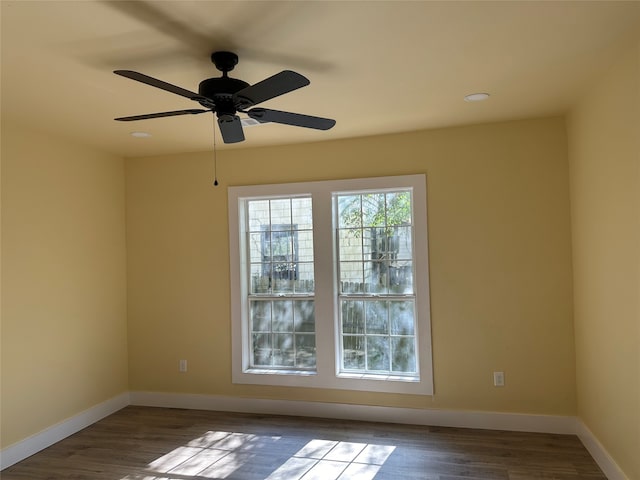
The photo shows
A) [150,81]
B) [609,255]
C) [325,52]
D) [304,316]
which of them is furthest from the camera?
[304,316]

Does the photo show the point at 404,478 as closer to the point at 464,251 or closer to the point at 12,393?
the point at 464,251

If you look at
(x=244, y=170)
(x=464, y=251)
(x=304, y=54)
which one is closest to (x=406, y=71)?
(x=304, y=54)

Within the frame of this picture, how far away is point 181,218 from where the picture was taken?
452cm

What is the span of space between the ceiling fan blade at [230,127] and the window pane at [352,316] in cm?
210

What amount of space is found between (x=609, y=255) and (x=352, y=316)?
215 centimetres

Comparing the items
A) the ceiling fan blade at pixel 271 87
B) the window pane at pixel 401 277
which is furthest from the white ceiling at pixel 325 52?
the window pane at pixel 401 277

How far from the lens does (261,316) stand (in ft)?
14.5

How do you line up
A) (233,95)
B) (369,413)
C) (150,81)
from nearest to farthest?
(150,81), (233,95), (369,413)

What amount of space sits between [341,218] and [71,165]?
2.48 meters

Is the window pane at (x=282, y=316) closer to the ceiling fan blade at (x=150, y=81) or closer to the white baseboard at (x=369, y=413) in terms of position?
the white baseboard at (x=369, y=413)

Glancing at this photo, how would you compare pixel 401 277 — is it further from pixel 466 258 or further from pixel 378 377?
pixel 378 377

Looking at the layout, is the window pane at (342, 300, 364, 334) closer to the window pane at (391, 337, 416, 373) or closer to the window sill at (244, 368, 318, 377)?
the window pane at (391, 337, 416, 373)

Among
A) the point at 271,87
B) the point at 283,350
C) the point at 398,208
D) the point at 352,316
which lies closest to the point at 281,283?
the point at 283,350

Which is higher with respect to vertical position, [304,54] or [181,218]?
[304,54]
